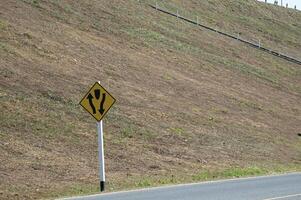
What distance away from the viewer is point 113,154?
82.6 feet

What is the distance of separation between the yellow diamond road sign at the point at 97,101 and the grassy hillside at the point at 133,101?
2185 mm

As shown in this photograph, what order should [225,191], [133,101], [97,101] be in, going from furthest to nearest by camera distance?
[133,101]
[97,101]
[225,191]

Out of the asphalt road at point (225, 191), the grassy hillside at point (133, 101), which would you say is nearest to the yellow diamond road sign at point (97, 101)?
the grassy hillside at point (133, 101)

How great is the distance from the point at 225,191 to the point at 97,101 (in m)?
4.35

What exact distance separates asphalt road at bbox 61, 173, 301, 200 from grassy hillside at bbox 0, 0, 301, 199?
57.7 inches

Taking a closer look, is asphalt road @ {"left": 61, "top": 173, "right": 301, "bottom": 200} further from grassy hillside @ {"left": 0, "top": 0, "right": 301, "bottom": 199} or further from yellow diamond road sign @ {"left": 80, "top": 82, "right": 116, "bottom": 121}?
yellow diamond road sign @ {"left": 80, "top": 82, "right": 116, "bottom": 121}

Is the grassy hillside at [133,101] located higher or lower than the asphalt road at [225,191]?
higher

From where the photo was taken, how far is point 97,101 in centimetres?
1944

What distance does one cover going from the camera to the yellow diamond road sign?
763 inches

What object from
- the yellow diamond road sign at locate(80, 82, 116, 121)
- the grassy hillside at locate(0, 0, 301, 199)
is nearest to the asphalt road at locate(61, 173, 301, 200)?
the grassy hillside at locate(0, 0, 301, 199)

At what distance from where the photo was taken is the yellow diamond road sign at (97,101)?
19375mm

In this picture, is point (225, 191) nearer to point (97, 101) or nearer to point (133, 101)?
point (97, 101)

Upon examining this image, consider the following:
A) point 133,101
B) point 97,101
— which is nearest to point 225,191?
point 97,101

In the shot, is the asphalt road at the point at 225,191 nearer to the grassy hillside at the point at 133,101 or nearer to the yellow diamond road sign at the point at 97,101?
the grassy hillside at the point at 133,101
